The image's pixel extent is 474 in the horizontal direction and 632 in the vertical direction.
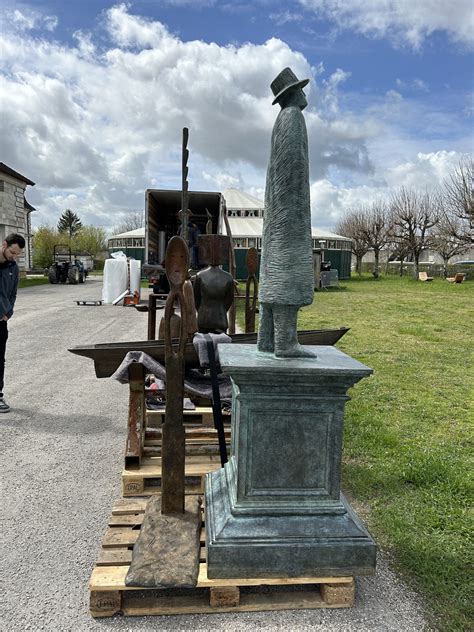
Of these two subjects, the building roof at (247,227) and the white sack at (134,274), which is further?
the building roof at (247,227)

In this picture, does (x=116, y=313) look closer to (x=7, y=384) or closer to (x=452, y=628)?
(x=7, y=384)

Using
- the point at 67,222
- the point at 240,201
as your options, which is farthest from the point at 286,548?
the point at 67,222

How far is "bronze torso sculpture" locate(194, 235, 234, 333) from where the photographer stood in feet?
15.8

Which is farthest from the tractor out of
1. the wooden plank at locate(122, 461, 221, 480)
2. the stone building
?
the wooden plank at locate(122, 461, 221, 480)

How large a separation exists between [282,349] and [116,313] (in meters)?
12.4

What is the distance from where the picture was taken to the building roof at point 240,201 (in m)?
32.0

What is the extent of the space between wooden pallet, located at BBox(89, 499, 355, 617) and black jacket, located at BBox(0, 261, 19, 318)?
3331 millimetres

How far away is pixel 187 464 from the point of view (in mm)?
3613

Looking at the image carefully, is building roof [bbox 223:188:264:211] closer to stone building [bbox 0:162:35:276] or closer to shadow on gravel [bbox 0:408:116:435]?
stone building [bbox 0:162:35:276]

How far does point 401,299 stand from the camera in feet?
65.7

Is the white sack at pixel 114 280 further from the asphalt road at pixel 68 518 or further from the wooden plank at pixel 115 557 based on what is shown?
the wooden plank at pixel 115 557

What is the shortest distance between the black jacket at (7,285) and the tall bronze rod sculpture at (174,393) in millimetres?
3089

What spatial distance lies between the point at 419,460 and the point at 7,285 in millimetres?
4480

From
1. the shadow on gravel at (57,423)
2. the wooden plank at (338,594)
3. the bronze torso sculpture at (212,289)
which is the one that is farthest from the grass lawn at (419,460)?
the shadow on gravel at (57,423)
